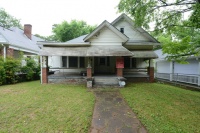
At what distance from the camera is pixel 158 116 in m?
4.64

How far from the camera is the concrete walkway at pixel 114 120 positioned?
380cm

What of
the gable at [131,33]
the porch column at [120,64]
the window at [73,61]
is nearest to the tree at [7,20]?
the window at [73,61]

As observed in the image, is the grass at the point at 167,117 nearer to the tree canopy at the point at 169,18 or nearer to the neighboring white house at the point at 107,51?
the tree canopy at the point at 169,18

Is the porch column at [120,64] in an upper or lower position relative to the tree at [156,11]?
lower

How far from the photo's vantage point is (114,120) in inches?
174

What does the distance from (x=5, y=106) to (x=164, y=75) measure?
17.5 metres

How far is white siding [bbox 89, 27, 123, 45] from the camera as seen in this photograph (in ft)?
36.2

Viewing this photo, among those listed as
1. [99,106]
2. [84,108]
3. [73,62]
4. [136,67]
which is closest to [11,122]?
[84,108]

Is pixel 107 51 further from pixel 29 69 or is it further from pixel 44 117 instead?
pixel 29 69

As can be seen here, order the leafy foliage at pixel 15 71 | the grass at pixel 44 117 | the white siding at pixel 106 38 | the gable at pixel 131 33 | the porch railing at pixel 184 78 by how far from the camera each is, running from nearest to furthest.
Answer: the grass at pixel 44 117
the leafy foliage at pixel 15 71
the white siding at pixel 106 38
the porch railing at pixel 184 78
the gable at pixel 131 33

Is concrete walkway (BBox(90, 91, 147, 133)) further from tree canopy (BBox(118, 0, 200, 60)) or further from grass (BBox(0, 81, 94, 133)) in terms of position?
tree canopy (BBox(118, 0, 200, 60))

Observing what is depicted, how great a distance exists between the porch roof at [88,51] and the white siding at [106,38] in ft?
1.24

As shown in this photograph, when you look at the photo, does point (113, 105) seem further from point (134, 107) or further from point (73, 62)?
point (73, 62)

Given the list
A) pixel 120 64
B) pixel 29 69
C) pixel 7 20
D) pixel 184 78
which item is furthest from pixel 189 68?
pixel 7 20
